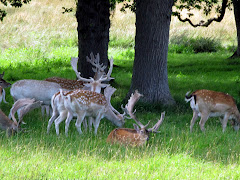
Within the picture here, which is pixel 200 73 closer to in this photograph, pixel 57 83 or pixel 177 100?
pixel 177 100

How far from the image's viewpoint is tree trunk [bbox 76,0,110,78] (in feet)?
37.8

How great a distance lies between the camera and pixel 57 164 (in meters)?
5.12

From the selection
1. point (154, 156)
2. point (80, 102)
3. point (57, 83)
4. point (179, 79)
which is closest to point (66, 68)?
point (179, 79)

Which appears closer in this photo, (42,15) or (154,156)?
(154,156)

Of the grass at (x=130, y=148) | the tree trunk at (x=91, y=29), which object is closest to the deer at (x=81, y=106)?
the grass at (x=130, y=148)

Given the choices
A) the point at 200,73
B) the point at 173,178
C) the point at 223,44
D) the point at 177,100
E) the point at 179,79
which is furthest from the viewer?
the point at 223,44

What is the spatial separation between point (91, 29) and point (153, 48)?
2.49 m

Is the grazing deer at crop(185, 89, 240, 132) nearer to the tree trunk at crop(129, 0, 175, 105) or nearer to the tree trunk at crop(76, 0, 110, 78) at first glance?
the tree trunk at crop(129, 0, 175, 105)

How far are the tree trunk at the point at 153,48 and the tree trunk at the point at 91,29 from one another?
203 centimetres

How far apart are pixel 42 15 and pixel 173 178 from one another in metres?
23.6

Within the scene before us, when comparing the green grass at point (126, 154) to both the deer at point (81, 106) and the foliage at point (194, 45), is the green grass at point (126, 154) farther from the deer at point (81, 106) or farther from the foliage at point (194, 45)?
the foliage at point (194, 45)

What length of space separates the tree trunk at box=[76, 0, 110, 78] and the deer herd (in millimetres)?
2501

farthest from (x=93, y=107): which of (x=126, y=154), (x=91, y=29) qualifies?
(x=91, y=29)

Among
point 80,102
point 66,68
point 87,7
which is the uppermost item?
point 87,7
